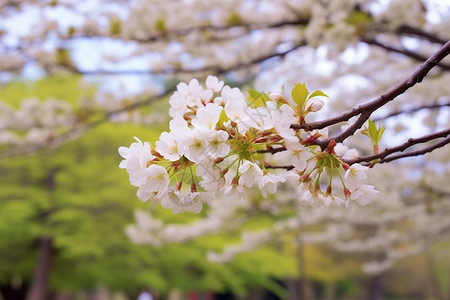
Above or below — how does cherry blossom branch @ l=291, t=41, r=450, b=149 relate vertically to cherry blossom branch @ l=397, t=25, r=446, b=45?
below

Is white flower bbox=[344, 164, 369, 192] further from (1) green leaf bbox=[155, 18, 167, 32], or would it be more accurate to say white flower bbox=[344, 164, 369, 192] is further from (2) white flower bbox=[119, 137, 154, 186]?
(1) green leaf bbox=[155, 18, 167, 32]

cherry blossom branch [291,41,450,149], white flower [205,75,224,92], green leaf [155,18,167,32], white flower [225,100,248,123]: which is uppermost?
green leaf [155,18,167,32]

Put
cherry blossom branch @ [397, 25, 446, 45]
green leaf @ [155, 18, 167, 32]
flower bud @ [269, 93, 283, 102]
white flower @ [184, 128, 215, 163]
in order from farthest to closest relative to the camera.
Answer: green leaf @ [155, 18, 167, 32] → cherry blossom branch @ [397, 25, 446, 45] → flower bud @ [269, 93, 283, 102] → white flower @ [184, 128, 215, 163]

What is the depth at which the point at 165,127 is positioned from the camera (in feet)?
48.8

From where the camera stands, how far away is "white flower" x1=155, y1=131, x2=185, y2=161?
824mm

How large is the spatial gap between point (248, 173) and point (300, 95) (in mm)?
174

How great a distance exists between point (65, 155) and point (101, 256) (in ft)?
8.91

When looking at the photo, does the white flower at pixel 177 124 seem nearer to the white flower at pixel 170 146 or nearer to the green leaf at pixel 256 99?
the white flower at pixel 170 146

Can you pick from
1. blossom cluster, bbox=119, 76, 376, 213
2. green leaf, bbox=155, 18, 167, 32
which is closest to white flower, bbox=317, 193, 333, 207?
blossom cluster, bbox=119, 76, 376, 213

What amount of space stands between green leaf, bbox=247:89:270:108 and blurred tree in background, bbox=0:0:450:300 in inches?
13.1

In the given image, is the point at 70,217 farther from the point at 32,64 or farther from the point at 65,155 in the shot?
the point at 32,64

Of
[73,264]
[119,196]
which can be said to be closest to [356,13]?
[119,196]

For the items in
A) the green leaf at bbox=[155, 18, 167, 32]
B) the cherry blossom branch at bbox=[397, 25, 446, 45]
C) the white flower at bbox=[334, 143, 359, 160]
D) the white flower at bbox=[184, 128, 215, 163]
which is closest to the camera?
the white flower at bbox=[184, 128, 215, 163]

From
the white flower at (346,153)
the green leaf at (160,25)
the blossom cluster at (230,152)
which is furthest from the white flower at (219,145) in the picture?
the green leaf at (160,25)
